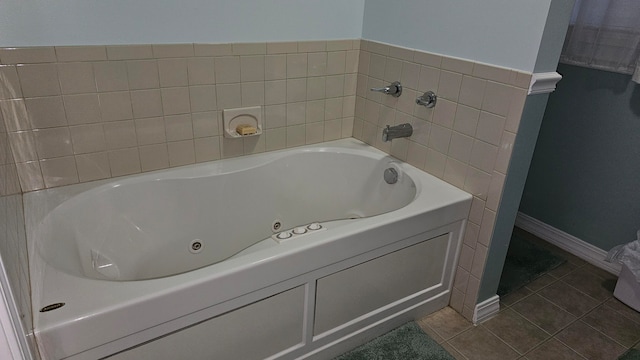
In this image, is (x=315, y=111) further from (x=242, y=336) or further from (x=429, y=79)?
(x=242, y=336)

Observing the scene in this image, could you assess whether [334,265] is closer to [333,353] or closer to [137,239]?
[333,353]

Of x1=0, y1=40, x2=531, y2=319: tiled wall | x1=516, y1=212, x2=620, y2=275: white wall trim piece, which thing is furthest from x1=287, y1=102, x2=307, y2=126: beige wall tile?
x1=516, y1=212, x2=620, y2=275: white wall trim piece

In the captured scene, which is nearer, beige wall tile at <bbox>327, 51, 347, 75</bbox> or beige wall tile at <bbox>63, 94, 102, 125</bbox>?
beige wall tile at <bbox>63, 94, 102, 125</bbox>

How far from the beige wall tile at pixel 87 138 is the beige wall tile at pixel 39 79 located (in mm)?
155

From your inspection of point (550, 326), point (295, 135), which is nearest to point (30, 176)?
point (295, 135)

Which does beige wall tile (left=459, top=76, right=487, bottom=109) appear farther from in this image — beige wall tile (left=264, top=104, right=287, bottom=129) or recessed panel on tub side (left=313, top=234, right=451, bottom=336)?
beige wall tile (left=264, top=104, right=287, bottom=129)

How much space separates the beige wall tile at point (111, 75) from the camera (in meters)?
1.54

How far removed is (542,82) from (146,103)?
1.51 m

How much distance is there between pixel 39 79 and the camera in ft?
4.75

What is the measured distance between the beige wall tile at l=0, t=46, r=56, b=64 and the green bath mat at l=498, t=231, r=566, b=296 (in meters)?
2.14

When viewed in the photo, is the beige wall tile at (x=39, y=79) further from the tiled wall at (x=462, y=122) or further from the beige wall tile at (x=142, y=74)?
the tiled wall at (x=462, y=122)

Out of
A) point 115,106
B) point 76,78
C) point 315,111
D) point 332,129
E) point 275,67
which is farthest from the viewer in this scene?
point 332,129

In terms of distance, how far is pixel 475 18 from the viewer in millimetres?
1591

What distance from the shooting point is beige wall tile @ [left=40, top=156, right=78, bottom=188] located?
61.4 inches
